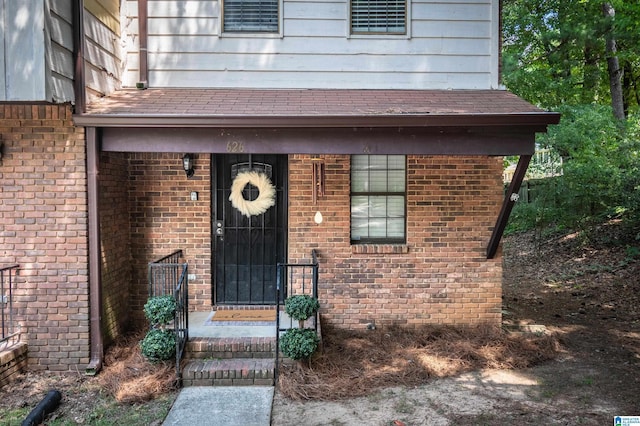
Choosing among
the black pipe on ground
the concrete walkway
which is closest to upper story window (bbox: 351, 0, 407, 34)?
the concrete walkway

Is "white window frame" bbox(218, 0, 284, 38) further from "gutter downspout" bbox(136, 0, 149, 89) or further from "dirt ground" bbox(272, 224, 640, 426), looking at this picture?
"dirt ground" bbox(272, 224, 640, 426)

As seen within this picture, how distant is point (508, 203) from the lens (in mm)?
5457

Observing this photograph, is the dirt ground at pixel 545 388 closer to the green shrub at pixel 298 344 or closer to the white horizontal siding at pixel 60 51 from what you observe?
the green shrub at pixel 298 344

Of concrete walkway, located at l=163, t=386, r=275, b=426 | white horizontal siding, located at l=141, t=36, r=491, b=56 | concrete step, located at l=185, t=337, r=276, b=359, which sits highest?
white horizontal siding, located at l=141, t=36, r=491, b=56

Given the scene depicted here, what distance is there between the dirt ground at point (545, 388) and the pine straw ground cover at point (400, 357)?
0.42 feet

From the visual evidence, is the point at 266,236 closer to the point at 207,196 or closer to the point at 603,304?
the point at 207,196

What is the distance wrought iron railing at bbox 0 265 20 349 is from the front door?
224 cm

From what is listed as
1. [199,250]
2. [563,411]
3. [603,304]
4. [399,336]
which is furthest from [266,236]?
[603,304]

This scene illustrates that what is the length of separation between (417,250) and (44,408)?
4.39 metres

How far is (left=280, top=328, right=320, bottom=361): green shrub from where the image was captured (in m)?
4.76

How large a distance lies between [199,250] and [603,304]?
676 cm

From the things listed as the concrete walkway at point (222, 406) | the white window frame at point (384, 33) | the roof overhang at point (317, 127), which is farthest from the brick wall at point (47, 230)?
the white window frame at point (384, 33)

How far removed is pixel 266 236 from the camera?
20.6ft

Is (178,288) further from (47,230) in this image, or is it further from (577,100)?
(577,100)
